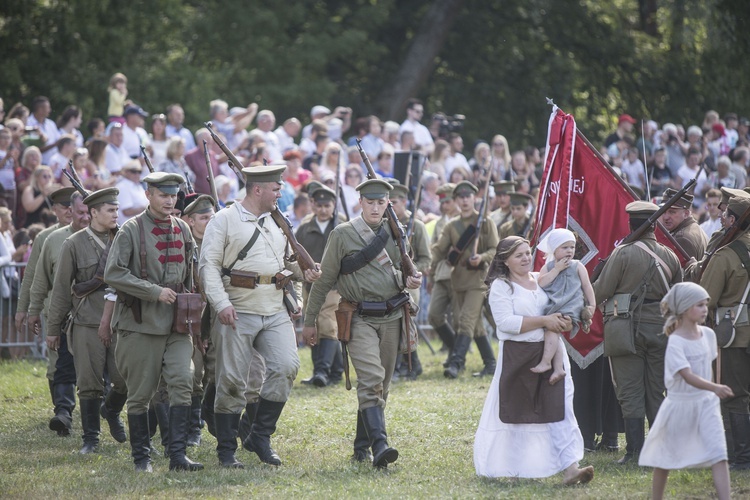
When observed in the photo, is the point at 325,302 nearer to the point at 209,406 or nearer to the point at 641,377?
the point at 209,406

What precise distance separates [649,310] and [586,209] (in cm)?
139

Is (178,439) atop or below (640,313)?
below

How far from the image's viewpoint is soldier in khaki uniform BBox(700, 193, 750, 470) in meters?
8.82

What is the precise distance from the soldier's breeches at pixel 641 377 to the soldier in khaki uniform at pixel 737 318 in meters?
0.49

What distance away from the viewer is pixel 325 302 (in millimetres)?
13438

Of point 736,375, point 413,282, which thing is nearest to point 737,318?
point 736,375

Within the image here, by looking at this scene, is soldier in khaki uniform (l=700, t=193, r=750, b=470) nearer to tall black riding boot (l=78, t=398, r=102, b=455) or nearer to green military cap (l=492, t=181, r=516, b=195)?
tall black riding boot (l=78, t=398, r=102, b=455)

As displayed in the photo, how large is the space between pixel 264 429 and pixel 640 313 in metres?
3.10

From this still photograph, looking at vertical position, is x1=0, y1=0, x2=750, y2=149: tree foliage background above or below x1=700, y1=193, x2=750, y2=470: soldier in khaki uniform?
above

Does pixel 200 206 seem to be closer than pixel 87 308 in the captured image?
No

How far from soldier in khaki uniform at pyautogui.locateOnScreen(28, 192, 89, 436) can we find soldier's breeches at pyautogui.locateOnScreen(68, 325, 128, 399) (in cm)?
30

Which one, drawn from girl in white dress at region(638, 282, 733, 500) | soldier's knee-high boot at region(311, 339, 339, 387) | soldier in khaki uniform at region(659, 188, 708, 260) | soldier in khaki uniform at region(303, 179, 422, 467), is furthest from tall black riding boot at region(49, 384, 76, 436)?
soldier in khaki uniform at region(659, 188, 708, 260)

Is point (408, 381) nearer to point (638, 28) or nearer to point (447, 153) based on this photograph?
point (447, 153)

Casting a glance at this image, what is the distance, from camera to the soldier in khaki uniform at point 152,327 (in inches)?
347
